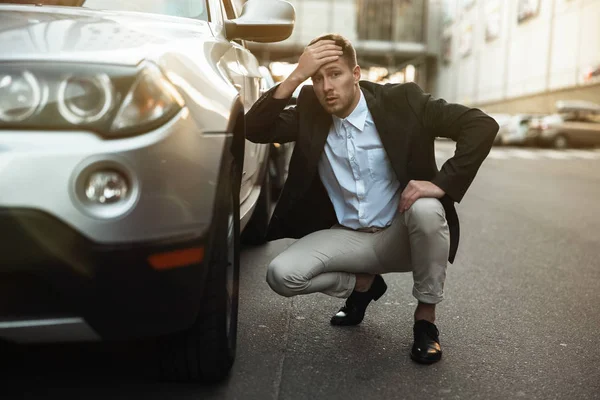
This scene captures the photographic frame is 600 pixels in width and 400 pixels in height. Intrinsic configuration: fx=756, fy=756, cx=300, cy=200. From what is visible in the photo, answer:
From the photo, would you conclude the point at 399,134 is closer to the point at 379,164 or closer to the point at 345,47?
the point at 379,164

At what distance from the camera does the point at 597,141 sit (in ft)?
86.3

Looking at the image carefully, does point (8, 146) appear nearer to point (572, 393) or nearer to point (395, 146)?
point (395, 146)

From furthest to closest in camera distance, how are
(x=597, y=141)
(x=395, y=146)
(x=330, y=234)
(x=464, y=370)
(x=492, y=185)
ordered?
1. (x=597, y=141)
2. (x=492, y=185)
3. (x=330, y=234)
4. (x=395, y=146)
5. (x=464, y=370)

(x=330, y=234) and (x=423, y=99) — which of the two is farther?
(x=330, y=234)

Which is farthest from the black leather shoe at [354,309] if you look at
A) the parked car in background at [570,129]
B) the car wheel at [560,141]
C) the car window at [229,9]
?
the car wheel at [560,141]

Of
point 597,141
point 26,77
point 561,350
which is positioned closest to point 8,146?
point 26,77

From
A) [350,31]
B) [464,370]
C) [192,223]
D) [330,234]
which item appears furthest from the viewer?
[350,31]

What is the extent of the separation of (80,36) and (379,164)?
4.95 ft

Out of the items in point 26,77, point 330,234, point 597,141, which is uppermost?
point 26,77

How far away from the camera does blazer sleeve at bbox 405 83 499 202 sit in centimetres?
315

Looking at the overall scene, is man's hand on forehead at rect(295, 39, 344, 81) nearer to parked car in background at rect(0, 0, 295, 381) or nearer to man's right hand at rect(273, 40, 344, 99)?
man's right hand at rect(273, 40, 344, 99)

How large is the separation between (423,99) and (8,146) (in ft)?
6.02

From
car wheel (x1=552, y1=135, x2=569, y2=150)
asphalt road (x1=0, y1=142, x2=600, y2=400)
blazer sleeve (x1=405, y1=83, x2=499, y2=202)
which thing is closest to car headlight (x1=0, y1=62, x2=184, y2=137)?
asphalt road (x1=0, y1=142, x2=600, y2=400)

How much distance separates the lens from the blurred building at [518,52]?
105 ft
